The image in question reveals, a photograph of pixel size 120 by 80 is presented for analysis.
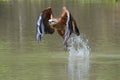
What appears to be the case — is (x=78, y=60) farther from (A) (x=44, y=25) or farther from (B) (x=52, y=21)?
(B) (x=52, y=21)

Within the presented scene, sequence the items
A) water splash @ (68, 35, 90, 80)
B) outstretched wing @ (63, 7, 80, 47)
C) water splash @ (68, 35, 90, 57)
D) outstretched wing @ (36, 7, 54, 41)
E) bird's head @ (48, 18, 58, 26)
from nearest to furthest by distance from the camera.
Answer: outstretched wing @ (63, 7, 80, 47) < bird's head @ (48, 18, 58, 26) < outstretched wing @ (36, 7, 54, 41) < water splash @ (68, 35, 90, 80) < water splash @ (68, 35, 90, 57)

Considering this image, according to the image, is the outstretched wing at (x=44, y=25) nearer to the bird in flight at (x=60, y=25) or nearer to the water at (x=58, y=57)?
the bird in flight at (x=60, y=25)

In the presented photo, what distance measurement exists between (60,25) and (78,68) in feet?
7.56

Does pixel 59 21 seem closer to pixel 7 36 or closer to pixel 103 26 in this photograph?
pixel 7 36

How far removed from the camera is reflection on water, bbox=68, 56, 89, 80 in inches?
639

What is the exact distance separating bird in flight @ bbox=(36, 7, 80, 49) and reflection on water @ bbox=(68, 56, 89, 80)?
86 centimetres

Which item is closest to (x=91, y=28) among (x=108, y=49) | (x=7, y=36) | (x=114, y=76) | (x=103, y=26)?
(x=103, y=26)

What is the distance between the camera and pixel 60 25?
51.5 ft

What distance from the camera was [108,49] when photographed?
22.2 metres

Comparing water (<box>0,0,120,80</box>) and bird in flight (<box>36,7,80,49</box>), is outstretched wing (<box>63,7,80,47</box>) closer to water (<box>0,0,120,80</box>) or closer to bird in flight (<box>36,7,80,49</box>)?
bird in flight (<box>36,7,80,49</box>)

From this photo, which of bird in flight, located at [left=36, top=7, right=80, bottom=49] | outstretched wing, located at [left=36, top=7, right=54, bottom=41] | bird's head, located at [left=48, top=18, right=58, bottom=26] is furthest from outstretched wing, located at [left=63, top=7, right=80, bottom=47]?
outstretched wing, located at [left=36, top=7, right=54, bottom=41]

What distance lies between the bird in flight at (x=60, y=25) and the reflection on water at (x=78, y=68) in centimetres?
86

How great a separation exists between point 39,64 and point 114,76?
9.29ft

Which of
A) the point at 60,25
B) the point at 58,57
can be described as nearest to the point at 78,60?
the point at 58,57
